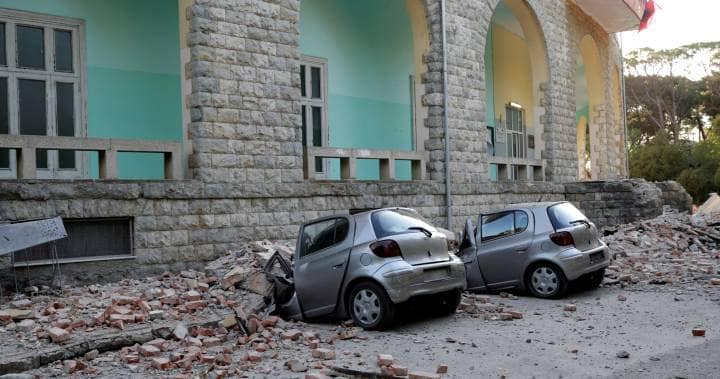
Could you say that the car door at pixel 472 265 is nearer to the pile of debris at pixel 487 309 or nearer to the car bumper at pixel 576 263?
the pile of debris at pixel 487 309

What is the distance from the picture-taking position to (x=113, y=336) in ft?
24.7

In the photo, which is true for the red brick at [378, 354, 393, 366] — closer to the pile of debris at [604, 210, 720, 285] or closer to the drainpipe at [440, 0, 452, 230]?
the pile of debris at [604, 210, 720, 285]

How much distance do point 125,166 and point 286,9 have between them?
4.02 meters

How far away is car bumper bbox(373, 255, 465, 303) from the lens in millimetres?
8164

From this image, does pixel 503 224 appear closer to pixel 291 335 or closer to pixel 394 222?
pixel 394 222

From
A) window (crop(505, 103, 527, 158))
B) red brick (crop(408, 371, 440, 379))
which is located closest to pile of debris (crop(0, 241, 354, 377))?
red brick (crop(408, 371, 440, 379))

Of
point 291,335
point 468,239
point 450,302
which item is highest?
point 468,239

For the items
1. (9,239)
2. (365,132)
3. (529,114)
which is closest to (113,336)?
(9,239)

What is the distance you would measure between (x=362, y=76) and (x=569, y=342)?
11036mm

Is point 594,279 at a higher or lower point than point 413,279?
lower

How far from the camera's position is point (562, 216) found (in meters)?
10.8

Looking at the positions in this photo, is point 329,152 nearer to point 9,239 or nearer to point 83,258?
point 83,258

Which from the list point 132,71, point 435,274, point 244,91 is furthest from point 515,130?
point 435,274

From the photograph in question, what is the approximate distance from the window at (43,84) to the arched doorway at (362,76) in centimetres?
516
